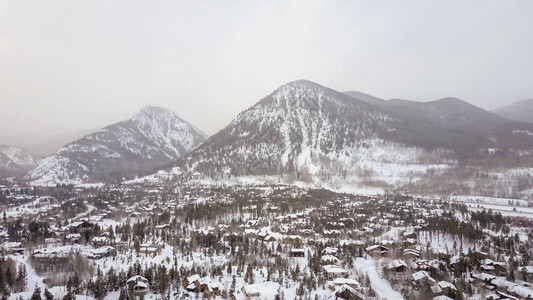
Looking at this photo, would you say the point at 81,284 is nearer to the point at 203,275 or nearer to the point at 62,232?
the point at 203,275

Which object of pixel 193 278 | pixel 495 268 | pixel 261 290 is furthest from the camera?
pixel 495 268

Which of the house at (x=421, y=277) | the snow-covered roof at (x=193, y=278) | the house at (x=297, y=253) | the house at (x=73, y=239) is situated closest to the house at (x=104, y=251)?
the house at (x=73, y=239)

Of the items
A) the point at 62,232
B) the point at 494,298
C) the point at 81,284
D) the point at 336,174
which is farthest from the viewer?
the point at 336,174

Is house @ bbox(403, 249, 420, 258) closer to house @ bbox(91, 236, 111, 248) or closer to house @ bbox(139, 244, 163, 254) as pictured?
house @ bbox(139, 244, 163, 254)

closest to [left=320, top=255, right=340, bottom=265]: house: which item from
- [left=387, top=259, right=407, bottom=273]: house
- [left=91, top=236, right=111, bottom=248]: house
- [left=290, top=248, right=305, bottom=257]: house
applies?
[left=290, top=248, right=305, bottom=257]: house

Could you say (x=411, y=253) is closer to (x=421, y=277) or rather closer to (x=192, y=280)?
(x=421, y=277)

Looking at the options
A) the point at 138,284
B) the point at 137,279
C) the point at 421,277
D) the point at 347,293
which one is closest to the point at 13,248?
the point at 137,279

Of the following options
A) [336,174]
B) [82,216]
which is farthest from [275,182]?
[82,216]

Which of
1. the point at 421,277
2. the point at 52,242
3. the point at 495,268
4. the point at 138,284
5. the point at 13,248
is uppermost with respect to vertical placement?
the point at 495,268
